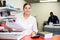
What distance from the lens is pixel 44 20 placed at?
7.87 m

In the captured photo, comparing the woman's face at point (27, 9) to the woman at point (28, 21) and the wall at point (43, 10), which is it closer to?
the woman at point (28, 21)

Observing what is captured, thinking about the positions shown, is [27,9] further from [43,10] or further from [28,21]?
[43,10]

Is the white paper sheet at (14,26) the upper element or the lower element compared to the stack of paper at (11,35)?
upper

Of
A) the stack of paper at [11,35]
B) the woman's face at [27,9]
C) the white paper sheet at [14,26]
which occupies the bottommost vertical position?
the stack of paper at [11,35]

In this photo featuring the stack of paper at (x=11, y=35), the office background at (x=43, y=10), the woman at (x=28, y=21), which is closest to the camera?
the stack of paper at (x=11, y=35)

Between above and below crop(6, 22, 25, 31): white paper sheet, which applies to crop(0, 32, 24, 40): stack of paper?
below

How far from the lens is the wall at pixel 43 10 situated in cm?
779

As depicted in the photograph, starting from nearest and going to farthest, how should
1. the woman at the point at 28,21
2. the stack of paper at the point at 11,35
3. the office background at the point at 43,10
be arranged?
the stack of paper at the point at 11,35
the woman at the point at 28,21
the office background at the point at 43,10

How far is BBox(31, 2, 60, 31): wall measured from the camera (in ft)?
25.5

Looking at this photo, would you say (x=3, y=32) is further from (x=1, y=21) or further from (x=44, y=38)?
(x=44, y=38)

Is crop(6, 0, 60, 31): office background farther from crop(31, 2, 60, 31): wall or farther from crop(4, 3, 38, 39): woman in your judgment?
crop(4, 3, 38, 39): woman

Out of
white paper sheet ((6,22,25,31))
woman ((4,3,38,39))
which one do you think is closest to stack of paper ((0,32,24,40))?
white paper sheet ((6,22,25,31))

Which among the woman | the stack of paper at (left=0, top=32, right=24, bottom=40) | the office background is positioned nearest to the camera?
the stack of paper at (left=0, top=32, right=24, bottom=40)

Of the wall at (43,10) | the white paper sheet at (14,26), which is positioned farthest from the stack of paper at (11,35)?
the wall at (43,10)
